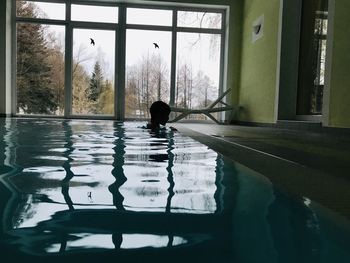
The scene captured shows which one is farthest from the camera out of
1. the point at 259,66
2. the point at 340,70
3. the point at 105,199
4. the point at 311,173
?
the point at 259,66

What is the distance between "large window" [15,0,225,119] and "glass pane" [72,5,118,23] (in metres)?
0.02

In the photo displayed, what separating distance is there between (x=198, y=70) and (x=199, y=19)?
4.16 feet

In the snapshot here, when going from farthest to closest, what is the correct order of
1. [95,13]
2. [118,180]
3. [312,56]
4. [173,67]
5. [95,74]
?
[173,67], [95,74], [95,13], [312,56], [118,180]

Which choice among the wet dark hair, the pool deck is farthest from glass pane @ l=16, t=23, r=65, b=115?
the pool deck

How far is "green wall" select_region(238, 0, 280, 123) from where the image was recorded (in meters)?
6.97

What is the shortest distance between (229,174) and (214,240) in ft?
3.12

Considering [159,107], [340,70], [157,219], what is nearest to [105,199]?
[157,219]

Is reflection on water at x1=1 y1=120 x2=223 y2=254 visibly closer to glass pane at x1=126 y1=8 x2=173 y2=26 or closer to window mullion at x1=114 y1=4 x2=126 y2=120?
window mullion at x1=114 y1=4 x2=126 y2=120

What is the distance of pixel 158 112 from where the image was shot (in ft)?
16.1

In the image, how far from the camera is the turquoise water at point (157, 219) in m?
0.79

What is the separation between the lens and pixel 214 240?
87 centimetres

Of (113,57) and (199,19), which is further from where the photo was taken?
(199,19)

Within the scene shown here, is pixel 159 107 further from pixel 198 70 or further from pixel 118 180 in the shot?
pixel 198 70

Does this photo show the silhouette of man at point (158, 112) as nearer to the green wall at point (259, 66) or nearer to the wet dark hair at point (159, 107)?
the wet dark hair at point (159, 107)
